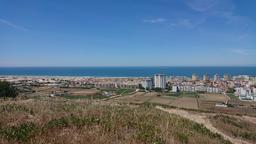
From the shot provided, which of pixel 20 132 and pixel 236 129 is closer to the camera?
pixel 20 132

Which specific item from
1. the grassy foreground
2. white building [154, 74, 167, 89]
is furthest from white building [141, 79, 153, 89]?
the grassy foreground

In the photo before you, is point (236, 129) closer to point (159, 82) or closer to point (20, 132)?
point (20, 132)

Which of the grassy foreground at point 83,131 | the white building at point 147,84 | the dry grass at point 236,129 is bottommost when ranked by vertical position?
the white building at point 147,84

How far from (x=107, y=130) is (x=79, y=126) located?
88cm

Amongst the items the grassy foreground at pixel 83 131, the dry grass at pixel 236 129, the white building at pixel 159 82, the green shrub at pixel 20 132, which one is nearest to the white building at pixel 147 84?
the white building at pixel 159 82

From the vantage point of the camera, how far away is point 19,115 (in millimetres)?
7910

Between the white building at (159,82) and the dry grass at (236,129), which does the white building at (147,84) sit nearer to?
the white building at (159,82)

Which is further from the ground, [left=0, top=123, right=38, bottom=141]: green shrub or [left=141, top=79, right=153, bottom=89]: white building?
[left=0, top=123, right=38, bottom=141]: green shrub

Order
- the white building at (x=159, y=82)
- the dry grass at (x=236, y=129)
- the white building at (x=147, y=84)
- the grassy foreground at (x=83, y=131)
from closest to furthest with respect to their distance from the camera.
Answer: the grassy foreground at (x=83, y=131) → the dry grass at (x=236, y=129) → the white building at (x=147, y=84) → the white building at (x=159, y=82)

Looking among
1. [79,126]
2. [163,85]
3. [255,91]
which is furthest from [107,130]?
[163,85]

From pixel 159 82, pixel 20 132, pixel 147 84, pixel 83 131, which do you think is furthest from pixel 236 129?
pixel 159 82

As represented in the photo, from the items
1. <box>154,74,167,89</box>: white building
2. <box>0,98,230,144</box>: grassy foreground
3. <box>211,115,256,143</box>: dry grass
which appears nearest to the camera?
<box>0,98,230,144</box>: grassy foreground

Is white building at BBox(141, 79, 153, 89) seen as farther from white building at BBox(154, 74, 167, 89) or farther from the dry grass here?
the dry grass

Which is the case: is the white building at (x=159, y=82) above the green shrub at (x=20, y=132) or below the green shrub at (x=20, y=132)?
below
